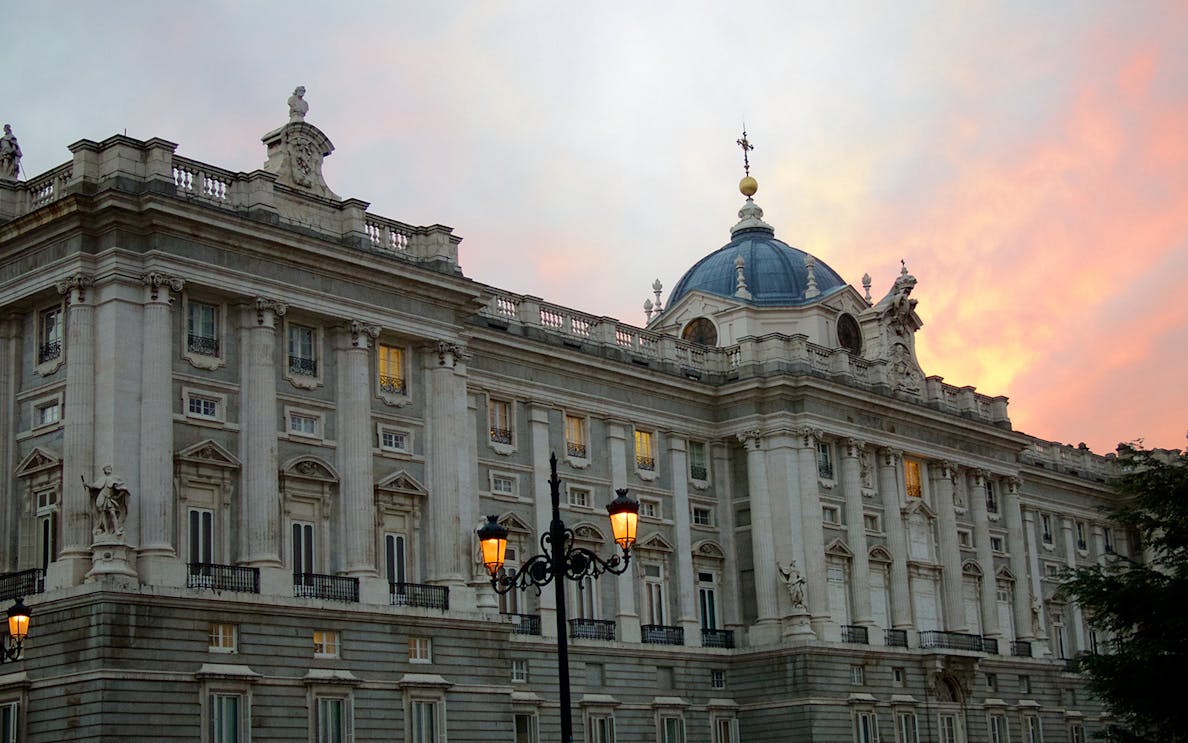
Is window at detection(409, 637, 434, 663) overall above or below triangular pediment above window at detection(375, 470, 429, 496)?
below

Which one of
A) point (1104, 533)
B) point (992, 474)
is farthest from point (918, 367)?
point (1104, 533)

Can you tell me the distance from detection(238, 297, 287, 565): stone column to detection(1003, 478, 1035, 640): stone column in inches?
1521

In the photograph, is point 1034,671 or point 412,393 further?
point 1034,671

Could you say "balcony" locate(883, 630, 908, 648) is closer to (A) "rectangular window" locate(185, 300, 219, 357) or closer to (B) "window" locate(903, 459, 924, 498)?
(B) "window" locate(903, 459, 924, 498)

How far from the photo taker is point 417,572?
4809cm

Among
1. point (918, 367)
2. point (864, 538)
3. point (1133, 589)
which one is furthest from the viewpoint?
point (918, 367)

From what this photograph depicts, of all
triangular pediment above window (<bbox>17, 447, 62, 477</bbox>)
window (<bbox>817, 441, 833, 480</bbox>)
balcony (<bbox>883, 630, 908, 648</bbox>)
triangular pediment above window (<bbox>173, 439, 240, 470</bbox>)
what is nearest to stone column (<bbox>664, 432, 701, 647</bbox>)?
window (<bbox>817, 441, 833, 480</bbox>)

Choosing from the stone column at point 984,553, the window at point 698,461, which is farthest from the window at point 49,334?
the stone column at point 984,553

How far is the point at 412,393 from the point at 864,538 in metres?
22.0

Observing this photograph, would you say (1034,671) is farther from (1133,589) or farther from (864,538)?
(1133,589)

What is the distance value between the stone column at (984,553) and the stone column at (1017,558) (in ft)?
5.70

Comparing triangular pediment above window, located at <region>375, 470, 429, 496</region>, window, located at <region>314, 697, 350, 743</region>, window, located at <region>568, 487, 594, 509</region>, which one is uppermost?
window, located at <region>568, 487, 594, 509</region>

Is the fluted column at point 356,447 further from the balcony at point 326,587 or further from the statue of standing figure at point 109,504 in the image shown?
the statue of standing figure at point 109,504

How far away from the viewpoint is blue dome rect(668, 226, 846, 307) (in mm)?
70688
